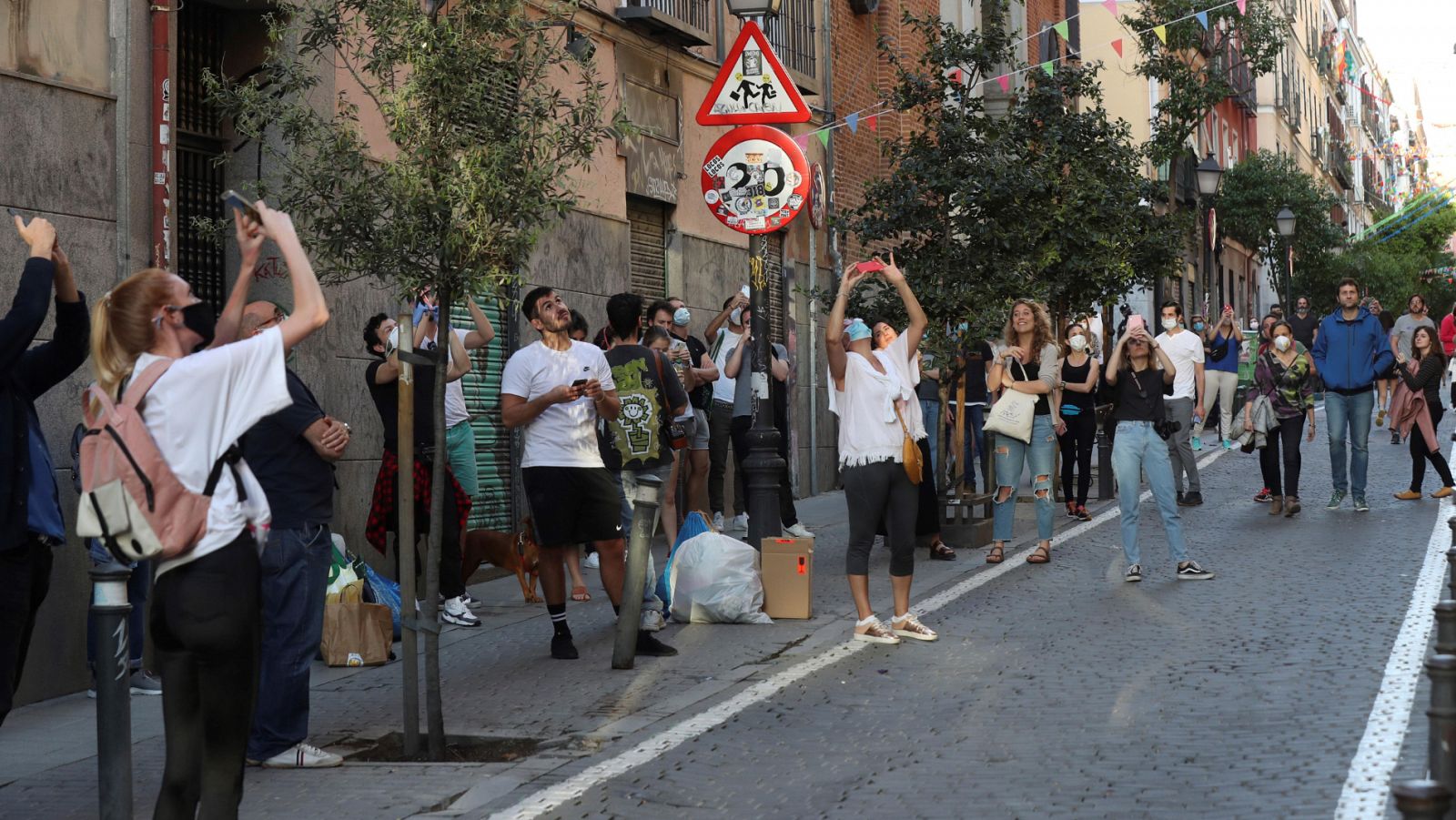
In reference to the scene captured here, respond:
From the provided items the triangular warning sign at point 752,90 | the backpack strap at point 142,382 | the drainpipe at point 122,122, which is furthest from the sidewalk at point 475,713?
the triangular warning sign at point 752,90

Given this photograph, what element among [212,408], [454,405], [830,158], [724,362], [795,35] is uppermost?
[795,35]

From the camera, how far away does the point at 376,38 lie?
7492 millimetres

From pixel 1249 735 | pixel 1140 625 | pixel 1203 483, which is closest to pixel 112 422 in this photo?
pixel 1249 735

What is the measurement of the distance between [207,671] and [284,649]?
7.07 feet

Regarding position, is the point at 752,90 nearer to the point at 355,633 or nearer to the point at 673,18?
the point at 355,633

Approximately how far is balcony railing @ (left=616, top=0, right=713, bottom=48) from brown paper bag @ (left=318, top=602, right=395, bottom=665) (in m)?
8.30

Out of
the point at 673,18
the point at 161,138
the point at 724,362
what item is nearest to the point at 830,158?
the point at 673,18

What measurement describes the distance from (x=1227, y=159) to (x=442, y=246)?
168 ft

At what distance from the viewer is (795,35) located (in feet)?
69.0

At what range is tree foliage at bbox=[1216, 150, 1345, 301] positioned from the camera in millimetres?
47844

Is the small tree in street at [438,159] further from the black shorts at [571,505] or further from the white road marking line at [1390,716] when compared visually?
the white road marking line at [1390,716]

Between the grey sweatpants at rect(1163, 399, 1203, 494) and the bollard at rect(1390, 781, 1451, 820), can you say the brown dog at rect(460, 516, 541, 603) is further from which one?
the bollard at rect(1390, 781, 1451, 820)

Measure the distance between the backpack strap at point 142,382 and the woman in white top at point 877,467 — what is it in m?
5.23

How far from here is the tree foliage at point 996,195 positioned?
1630 centimetres
